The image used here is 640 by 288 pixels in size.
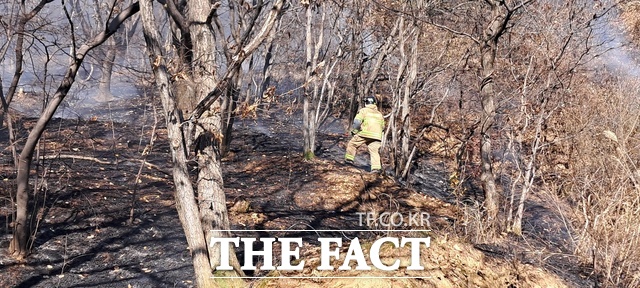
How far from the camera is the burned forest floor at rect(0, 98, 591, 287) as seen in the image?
5.90 meters

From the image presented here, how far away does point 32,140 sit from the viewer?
6.07 meters

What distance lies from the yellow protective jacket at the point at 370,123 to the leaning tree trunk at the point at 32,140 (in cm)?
584

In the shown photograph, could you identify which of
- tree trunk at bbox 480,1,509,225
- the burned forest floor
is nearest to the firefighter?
the burned forest floor

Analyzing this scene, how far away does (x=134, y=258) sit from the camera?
6746 millimetres

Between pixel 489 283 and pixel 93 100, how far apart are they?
2467cm

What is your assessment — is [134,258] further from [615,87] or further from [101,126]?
[615,87]

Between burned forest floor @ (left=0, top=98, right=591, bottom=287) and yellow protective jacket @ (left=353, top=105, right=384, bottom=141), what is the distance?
0.83 m

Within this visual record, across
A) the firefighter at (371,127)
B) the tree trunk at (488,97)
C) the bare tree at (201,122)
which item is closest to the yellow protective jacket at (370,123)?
the firefighter at (371,127)

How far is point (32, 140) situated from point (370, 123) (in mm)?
6662

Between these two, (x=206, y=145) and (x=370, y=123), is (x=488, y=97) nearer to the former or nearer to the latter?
(x=370, y=123)

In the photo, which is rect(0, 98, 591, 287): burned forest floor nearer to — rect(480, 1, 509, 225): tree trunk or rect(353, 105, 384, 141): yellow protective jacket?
rect(480, 1, 509, 225): tree trunk

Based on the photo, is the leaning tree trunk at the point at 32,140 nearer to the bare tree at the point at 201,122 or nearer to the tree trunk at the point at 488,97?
the bare tree at the point at 201,122

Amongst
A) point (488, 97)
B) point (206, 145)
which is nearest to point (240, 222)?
point (206, 145)

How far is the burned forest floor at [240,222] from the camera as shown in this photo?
232 inches
